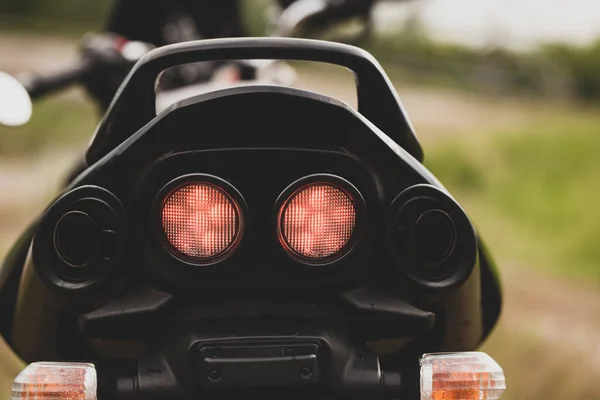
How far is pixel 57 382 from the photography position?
126cm

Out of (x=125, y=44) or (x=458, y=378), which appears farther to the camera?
(x=125, y=44)

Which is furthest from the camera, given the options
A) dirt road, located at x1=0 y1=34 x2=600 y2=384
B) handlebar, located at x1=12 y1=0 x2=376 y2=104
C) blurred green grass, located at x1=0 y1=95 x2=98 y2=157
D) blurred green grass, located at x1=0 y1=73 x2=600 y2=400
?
blurred green grass, located at x1=0 y1=95 x2=98 y2=157

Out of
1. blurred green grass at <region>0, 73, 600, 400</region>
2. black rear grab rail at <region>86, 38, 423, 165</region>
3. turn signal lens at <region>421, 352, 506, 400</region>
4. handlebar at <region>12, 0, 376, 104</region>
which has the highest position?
handlebar at <region>12, 0, 376, 104</region>

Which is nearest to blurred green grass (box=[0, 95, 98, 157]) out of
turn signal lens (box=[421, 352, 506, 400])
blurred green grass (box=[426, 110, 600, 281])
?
blurred green grass (box=[426, 110, 600, 281])

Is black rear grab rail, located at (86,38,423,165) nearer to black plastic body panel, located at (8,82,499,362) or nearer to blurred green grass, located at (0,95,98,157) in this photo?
black plastic body panel, located at (8,82,499,362)

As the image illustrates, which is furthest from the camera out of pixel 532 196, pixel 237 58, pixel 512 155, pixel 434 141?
pixel 434 141

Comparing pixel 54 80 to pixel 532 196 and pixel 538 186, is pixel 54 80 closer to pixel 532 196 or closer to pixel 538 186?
pixel 532 196

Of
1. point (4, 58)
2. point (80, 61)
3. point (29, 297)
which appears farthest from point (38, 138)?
point (29, 297)

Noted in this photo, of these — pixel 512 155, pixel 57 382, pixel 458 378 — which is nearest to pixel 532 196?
pixel 512 155

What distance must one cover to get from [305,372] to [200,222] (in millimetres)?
310

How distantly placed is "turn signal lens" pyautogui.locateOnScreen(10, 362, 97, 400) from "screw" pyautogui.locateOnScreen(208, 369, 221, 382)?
201mm

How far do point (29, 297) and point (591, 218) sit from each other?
6491 mm

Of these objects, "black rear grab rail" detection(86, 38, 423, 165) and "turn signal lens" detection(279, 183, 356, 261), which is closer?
"turn signal lens" detection(279, 183, 356, 261)

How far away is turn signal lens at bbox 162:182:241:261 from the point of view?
1.29 meters
